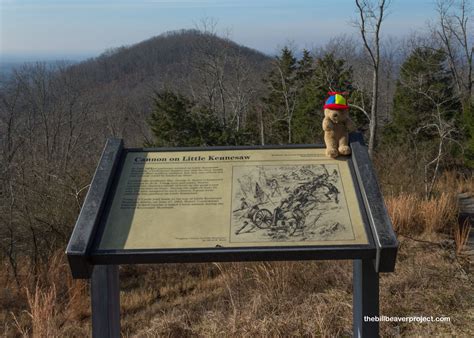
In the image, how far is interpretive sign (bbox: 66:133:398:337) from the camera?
1998 mm

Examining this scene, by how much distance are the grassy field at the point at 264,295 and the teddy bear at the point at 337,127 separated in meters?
1.37

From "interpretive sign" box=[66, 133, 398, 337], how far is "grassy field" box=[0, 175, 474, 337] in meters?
1.06

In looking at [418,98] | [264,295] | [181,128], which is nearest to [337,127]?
[264,295]

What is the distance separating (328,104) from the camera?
2502 mm

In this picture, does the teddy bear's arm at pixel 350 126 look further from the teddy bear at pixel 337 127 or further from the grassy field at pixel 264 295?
the grassy field at pixel 264 295

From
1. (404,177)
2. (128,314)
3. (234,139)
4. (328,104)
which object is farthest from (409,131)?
(328,104)

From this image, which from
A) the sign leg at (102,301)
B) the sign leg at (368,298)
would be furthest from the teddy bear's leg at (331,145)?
the sign leg at (102,301)

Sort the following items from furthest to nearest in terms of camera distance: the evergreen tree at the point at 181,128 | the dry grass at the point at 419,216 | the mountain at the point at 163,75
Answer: the mountain at the point at 163,75
the evergreen tree at the point at 181,128
the dry grass at the point at 419,216

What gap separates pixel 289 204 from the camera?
2.22 metres

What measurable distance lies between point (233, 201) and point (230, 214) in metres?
0.09

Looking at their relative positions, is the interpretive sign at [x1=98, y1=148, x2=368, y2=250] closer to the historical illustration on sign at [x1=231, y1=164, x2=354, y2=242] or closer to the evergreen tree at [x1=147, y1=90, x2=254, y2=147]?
the historical illustration on sign at [x1=231, y1=164, x2=354, y2=242]

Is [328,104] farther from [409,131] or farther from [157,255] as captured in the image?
[409,131]

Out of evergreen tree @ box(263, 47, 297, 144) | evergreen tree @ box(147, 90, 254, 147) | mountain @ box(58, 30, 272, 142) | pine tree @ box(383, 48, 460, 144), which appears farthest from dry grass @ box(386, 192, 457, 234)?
evergreen tree @ box(263, 47, 297, 144)

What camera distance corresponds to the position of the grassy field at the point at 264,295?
3.33 m
